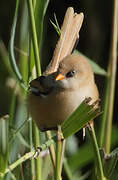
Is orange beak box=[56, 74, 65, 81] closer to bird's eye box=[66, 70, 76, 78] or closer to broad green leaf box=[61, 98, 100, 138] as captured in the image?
bird's eye box=[66, 70, 76, 78]

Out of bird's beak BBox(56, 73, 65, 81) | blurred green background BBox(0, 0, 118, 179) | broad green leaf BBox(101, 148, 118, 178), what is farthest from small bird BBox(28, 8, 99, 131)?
blurred green background BBox(0, 0, 118, 179)

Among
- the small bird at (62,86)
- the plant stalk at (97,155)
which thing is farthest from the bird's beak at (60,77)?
the plant stalk at (97,155)

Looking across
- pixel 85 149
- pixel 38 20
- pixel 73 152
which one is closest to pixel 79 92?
pixel 38 20

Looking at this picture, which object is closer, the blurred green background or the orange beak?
the orange beak

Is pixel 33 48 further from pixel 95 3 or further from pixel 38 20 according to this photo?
pixel 95 3

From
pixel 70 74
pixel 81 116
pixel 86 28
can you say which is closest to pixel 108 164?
pixel 81 116

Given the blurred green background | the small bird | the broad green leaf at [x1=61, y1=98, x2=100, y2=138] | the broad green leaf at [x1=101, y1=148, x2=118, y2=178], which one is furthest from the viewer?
the blurred green background

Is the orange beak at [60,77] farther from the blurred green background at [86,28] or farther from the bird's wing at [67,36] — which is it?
the blurred green background at [86,28]

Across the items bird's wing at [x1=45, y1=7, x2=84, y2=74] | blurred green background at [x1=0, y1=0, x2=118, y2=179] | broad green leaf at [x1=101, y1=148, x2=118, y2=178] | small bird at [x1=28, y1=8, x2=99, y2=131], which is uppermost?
blurred green background at [x1=0, y1=0, x2=118, y2=179]
